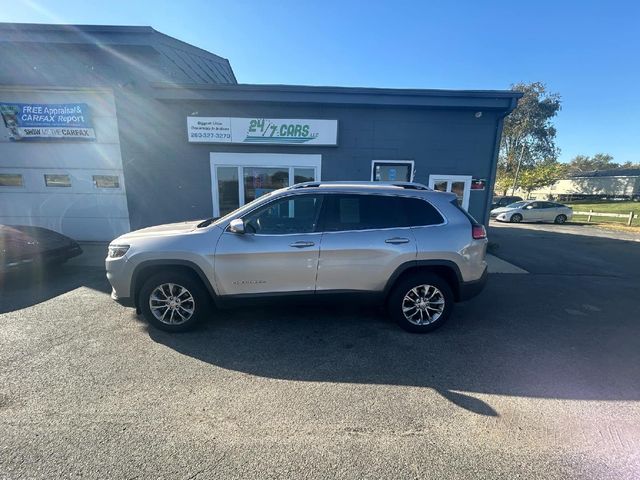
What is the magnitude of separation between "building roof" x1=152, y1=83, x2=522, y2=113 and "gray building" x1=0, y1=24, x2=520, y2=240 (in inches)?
1.1

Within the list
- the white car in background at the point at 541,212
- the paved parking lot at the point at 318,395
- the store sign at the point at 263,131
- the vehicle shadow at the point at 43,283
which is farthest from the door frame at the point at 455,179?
the white car in background at the point at 541,212

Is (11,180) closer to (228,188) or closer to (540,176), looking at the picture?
(228,188)

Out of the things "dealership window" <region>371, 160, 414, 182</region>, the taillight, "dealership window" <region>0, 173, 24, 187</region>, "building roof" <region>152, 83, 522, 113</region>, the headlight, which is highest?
"building roof" <region>152, 83, 522, 113</region>

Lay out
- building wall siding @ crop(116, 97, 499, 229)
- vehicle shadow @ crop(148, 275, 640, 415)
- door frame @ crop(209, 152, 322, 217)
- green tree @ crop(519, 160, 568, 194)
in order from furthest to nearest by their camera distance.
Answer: green tree @ crop(519, 160, 568, 194) → door frame @ crop(209, 152, 322, 217) → building wall siding @ crop(116, 97, 499, 229) → vehicle shadow @ crop(148, 275, 640, 415)

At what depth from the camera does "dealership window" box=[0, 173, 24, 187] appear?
834cm

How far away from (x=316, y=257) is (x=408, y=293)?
128 centimetres

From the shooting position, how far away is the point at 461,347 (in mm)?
3248

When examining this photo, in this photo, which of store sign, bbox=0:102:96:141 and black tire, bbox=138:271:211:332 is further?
store sign, bbox=0:102:96:141

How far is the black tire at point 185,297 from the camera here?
11.1ft

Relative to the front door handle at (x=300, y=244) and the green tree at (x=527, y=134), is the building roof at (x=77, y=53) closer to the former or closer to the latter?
the front door handle at (x=300, y=244)

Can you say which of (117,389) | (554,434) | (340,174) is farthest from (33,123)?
(554,434)

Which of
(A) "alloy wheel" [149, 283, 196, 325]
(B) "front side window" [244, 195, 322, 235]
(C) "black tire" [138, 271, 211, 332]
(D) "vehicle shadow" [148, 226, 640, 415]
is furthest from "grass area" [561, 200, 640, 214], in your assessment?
(A) "alloy wheel" [149, 283, 196, 325]

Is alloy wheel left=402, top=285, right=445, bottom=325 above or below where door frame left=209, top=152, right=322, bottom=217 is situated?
below

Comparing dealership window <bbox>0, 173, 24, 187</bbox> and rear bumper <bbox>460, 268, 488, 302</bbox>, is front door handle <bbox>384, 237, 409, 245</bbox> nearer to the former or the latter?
rear bumper <bbox>460, 268, 488, 302</bbox>
